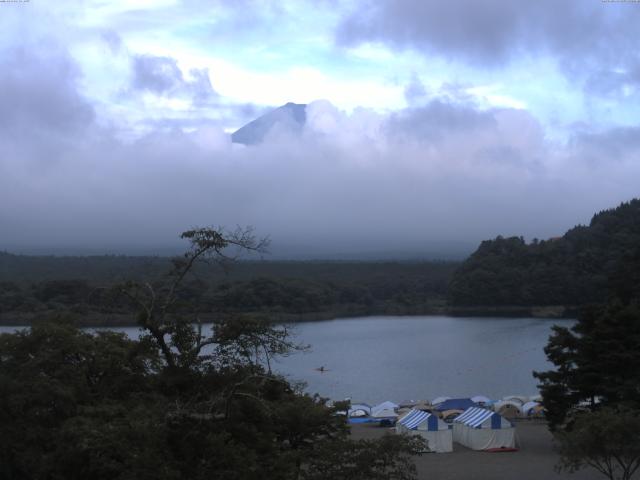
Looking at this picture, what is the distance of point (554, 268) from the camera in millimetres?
68875

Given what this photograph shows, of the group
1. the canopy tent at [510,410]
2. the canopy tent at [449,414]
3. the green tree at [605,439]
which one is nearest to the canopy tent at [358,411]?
the canopy tent at [449,414]

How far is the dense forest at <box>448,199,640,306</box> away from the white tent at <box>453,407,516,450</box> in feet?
158

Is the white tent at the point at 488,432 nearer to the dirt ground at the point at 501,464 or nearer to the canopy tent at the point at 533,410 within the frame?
the dirt ground at the point at 501,464

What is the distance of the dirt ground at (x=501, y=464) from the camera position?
1491 cm

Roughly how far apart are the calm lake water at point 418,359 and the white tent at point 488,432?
6268 millimetres

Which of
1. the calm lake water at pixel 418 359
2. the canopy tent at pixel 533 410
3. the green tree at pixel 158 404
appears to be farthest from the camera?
the calm lake water at pixel 418 359

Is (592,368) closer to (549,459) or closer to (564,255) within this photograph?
(549,459)

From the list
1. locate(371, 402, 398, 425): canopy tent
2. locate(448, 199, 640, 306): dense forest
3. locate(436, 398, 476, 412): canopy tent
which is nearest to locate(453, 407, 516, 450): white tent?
locate(371, 402, 398, 425): canopy tent

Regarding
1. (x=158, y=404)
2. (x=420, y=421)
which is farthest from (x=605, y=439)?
(x=420, y=421)

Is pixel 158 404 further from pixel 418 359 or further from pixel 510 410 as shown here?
pixel 418 359

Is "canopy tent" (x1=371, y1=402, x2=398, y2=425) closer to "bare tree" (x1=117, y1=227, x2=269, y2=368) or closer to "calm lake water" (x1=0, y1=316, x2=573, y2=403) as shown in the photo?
"calm lake water" (x1=0, y1=316, x2=573, y2=403)

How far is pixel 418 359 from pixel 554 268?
3328 centimetres

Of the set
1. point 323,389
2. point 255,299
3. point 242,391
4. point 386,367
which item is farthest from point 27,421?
point 255,299

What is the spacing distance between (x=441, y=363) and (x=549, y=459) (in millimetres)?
21962
